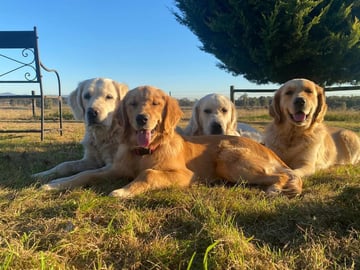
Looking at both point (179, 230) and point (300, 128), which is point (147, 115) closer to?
point (179, 230)

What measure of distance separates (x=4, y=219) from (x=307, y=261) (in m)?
1.73

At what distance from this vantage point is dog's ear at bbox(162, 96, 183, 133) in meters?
3.15

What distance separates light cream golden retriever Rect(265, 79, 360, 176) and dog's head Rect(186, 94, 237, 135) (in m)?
0.67

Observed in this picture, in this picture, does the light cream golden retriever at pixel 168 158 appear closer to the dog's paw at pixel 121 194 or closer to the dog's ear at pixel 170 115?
the dog's ear at pixel 170 115

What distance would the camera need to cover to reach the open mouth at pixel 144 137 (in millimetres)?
3016

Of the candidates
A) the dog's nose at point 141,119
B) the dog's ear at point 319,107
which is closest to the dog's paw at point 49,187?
the dog's nose at point 141,119

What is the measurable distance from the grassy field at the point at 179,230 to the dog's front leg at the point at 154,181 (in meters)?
0.13

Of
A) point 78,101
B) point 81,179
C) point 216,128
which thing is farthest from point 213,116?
point 81,179

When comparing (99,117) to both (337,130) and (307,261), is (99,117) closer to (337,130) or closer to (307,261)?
(307,261)

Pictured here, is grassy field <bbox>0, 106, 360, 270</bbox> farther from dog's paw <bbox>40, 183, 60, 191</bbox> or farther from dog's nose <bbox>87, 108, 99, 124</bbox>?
dog's nose <bbox>87, 108, 99, 124</bbox>

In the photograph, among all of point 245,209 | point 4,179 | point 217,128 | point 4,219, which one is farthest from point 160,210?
point 217,128

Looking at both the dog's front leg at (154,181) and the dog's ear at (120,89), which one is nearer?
the dog's front leg at (154,181)

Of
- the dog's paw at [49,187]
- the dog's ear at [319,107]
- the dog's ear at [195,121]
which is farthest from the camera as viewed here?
the dog's ear at [195,121]

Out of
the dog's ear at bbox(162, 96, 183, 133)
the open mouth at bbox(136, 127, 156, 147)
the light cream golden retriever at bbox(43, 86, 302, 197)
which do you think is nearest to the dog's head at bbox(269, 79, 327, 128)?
the light cream golden retriever at bbox(43, 86, 302, 197)
